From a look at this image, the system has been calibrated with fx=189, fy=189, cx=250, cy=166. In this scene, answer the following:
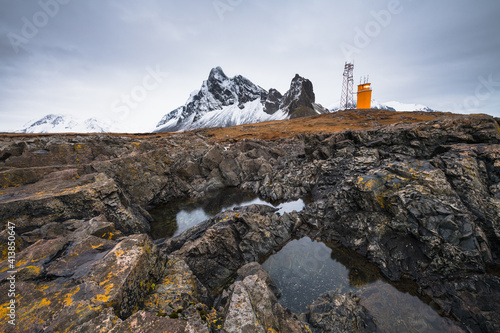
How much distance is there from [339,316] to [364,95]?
401 feet

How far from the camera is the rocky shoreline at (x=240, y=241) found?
6008 mm

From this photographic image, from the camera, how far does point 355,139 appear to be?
27766 millimetres

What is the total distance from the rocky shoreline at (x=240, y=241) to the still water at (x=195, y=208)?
10.1 ft

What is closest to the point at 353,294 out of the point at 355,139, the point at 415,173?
the point at 415,173

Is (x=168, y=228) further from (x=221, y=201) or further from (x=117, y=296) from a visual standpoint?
(x=117, y=296)

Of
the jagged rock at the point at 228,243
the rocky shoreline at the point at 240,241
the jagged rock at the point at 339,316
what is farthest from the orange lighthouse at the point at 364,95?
the jagged rock at the point at 339,316

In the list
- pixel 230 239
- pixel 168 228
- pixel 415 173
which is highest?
pixel 415 173

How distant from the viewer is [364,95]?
344 ft

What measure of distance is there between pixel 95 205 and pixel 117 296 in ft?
38.2

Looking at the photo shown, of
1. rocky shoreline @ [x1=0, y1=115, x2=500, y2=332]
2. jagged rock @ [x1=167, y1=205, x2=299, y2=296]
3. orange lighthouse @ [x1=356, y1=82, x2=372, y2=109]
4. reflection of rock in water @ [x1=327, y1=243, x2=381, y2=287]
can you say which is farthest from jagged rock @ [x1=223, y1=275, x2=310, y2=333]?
orange lighthouse @ [x1=356, y1=82, x2=372, y2=109]

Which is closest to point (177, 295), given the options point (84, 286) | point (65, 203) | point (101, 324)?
point (101, 324)

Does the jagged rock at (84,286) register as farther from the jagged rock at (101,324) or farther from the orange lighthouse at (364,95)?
the orange lighthouse at (364,95)

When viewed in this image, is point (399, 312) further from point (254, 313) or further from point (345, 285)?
point (254, 313)

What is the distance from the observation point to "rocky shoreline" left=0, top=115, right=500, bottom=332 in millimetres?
6008
